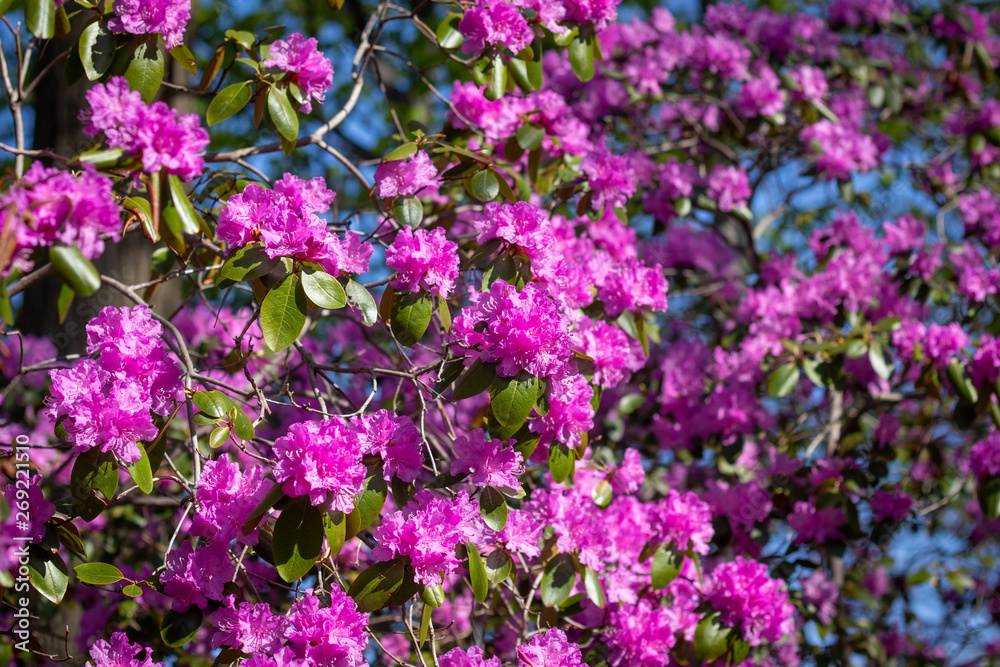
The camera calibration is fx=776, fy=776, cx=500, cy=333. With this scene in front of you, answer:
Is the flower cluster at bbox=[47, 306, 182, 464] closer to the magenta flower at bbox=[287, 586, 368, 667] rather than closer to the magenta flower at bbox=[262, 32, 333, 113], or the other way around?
the magenta flower at bbox=[287, 586, 368, 667]

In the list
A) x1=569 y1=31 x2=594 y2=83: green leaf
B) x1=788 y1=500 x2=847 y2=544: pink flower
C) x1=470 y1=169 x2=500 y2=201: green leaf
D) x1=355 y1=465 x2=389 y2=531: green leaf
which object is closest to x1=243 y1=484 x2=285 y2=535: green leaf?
x1=355 y1=465 x2=389 y2=531: green leaf

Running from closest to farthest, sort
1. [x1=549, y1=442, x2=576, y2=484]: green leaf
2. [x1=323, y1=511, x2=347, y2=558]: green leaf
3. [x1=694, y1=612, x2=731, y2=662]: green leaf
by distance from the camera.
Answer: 1. [x1=323, y1=511, x2=347, y2=558]: green leaf
2. [x1=549, y1=442, x2=576, y2=484]: green leaf
3. [x1=694, y1=612, x2=731, y2=662]: green leaf

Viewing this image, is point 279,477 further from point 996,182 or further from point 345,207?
point 345,207

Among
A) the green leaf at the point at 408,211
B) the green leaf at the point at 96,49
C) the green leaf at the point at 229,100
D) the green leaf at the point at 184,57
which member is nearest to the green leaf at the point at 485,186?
the green leaf at the point at 408,211

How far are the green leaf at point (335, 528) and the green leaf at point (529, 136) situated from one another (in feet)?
3.47

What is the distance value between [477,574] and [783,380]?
124cm

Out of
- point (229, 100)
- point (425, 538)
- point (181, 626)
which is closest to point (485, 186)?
point (229, 100)

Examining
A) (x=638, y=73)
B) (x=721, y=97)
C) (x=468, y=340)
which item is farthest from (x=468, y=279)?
(x=721, y=97)

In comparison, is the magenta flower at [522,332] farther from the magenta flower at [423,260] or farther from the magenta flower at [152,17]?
the magenta flower at [152,17]

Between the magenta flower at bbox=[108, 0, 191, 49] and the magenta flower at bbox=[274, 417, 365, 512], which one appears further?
the magenta flower at bbox=[108, 0, 191, 49]

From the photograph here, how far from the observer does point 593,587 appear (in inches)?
61.7

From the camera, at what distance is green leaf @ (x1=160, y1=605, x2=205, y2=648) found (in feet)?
4.33

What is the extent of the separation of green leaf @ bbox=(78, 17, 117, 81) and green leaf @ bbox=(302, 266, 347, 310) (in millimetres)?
569

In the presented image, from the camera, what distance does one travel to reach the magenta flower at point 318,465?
1.18m
